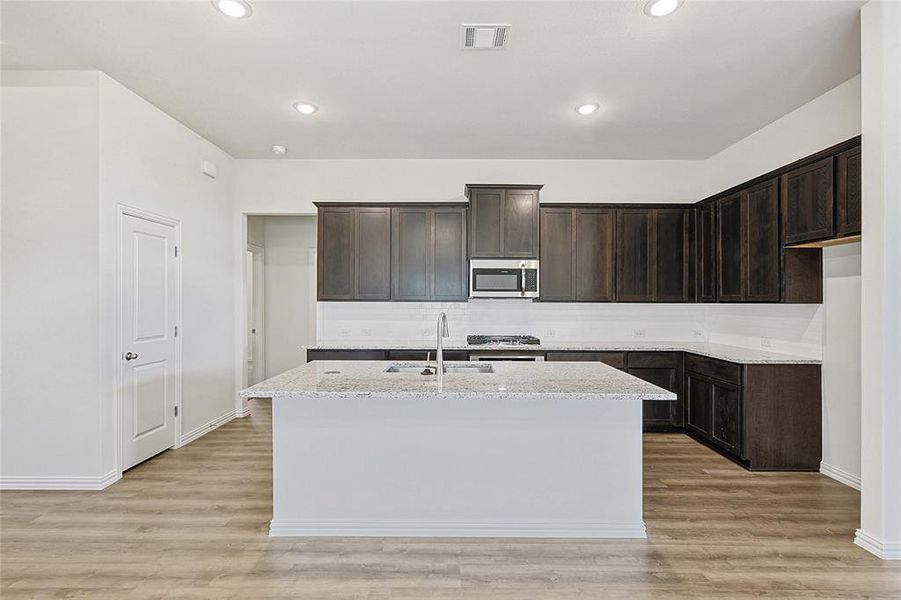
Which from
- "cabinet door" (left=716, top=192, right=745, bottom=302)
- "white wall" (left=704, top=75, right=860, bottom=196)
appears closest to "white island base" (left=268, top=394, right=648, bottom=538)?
"cabinet door" (left=716, top=192, right=745, bottom=302)

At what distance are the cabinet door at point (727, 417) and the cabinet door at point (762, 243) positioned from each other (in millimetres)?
835

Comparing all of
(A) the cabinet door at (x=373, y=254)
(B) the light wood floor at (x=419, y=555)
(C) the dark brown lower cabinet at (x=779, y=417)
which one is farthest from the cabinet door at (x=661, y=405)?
(A) the cabinet door at (x=373, y=254)

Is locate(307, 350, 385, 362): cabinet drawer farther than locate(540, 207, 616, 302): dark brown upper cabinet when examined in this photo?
No

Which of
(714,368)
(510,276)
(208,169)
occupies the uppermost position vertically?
(208,169)

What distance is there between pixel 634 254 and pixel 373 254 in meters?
2.84

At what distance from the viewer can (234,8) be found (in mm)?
2812

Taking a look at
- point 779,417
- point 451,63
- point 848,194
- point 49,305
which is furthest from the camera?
point 779,417

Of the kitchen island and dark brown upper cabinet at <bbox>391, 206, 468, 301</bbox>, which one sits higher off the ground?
dark brown upper cabinet at <bbox>391, 206, 468, 301</bbox>

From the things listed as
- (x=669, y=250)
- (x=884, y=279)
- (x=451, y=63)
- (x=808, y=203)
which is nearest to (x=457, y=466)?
(x=884, y=279)

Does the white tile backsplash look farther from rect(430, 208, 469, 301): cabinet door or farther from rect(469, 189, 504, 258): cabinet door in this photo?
rect(469, 189, 504, 258): cabinet door

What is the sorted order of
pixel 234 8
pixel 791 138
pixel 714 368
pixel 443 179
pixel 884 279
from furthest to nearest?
pixel 443 179, pixel 714 368, pixel 791 138, pixel 234 8, pixel 884 279

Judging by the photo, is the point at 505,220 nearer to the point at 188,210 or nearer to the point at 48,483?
the point at 188,210

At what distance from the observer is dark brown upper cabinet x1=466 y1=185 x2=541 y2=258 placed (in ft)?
17.5

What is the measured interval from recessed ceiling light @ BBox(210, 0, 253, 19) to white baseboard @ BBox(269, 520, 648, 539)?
290 cm
